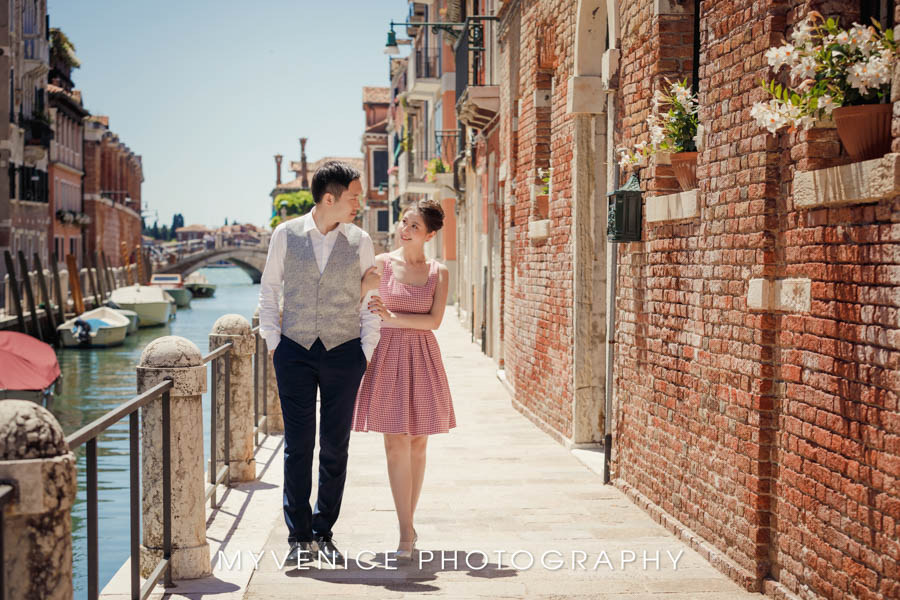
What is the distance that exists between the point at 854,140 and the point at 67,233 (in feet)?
165

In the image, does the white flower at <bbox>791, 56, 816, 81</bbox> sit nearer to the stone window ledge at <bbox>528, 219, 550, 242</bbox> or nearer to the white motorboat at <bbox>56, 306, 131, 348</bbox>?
the stone window ledge at <bbox>528, 219, 550, 242</bbox>

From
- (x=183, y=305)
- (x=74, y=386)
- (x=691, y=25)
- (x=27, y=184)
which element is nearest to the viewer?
(x=691, y=25)

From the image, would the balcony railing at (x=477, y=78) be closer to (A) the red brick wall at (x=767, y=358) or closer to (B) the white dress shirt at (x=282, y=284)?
(A) the red brick wall at (x=767, y=358)

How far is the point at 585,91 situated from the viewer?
26.2ft

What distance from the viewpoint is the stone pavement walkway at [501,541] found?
15.5ft

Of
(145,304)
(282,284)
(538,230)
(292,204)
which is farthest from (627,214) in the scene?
(292,204)

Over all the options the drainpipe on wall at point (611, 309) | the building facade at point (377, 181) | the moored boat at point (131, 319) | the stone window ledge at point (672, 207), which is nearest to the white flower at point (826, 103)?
the stone window ledge at point (672, 207)

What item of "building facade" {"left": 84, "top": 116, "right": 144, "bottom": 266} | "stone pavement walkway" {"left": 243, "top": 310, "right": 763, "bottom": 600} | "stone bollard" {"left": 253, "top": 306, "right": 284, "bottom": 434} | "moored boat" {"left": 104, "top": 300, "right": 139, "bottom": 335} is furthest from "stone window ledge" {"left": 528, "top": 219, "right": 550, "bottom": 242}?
"building facade" {"left": 84, "top": 116, "right": 144, "bottom": 266}

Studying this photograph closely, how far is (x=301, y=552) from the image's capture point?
5.10m

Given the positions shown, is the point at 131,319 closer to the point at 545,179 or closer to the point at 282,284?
the point at 545,179

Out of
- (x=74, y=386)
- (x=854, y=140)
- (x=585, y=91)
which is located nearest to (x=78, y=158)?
(x=74, y=386)

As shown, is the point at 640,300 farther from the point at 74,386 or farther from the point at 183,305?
the point at 183,305

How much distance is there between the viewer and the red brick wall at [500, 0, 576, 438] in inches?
341

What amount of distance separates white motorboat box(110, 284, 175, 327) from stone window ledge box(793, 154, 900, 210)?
136ft
